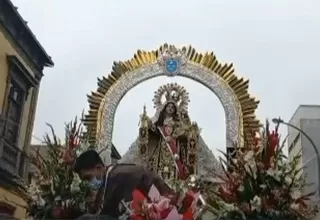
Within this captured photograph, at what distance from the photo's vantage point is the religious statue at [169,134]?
1136 centimetres

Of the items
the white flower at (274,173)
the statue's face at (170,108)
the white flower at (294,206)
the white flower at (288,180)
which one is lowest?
the white flower at (294,206)

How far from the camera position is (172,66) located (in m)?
11.4

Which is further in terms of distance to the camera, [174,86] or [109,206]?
[174,86]

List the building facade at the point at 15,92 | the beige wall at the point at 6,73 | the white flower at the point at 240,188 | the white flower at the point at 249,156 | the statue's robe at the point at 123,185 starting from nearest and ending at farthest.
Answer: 1. the statue's robe at the point at 123,185
2. the white flower at the point at 240,188
3. the white flower at the point at 249,156
4. the building facade at the point at 15,92
5. the beige wall at the point at 6,73

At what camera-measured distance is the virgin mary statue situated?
11.3m

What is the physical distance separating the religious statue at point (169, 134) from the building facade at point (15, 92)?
4329 millimetres

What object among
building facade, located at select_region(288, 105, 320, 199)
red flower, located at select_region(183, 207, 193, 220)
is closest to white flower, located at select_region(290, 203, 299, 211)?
red flower, located at select_region(183, 207, 193, 220)

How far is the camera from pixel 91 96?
11.2m

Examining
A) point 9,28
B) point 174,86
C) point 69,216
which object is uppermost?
point 9,28

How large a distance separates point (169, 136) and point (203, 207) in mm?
6264

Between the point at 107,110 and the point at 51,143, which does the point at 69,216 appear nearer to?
the point at 51,143

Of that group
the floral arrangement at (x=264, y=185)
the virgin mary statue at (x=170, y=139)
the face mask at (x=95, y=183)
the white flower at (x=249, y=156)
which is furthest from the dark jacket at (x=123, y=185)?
the virgin mary statue at (x=170, y=139)

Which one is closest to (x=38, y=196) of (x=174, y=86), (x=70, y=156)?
(x=70, y=156)

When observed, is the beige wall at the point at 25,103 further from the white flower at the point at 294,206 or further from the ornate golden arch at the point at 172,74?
the white flower at the point at 294,206
